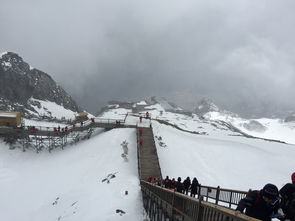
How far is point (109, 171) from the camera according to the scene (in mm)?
27594

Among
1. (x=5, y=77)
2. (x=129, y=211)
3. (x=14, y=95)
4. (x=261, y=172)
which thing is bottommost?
(x=129, y=211)

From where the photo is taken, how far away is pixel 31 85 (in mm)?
143625

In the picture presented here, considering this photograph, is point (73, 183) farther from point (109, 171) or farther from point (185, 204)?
point (185, 204)

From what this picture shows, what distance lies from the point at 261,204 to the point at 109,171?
23.0 meters

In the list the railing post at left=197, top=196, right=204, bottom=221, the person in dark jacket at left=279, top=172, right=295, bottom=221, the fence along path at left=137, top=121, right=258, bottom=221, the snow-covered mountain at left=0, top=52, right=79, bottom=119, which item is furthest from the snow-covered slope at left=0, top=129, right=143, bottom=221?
the snow-covered mountain at left=0, top=52, right=79, bottom=119

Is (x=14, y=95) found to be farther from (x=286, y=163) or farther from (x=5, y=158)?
(x=286, y=163)

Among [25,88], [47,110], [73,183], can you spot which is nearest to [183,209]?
[73,183]

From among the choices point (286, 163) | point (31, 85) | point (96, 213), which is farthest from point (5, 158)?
point (31, 85)

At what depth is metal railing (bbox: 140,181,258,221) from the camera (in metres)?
5.74

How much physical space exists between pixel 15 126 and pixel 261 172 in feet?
123

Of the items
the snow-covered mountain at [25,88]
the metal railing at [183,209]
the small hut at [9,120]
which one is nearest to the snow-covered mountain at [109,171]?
the small hut at [9,120]

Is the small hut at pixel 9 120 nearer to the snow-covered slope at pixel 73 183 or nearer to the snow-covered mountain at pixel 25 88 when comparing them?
the snow-covered slope at pixel 73 183

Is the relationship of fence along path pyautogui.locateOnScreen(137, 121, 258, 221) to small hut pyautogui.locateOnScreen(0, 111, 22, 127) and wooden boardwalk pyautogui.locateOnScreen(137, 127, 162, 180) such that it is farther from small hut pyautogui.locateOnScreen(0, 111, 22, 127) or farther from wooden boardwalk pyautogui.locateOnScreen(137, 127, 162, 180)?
small hut pyautogui.locateOnScreen(0, 111, 22, 127)

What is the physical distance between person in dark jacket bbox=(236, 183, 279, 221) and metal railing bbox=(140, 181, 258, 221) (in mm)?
492
